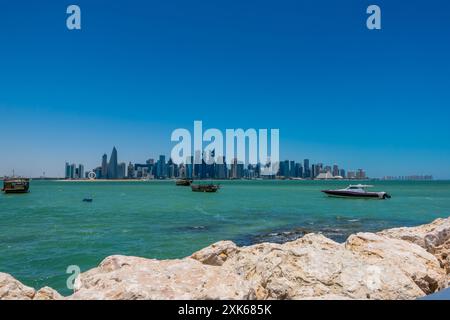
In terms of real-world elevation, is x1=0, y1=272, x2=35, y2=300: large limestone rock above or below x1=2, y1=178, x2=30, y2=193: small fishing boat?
above

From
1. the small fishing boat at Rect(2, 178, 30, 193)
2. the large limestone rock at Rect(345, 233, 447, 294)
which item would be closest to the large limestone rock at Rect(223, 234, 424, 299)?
the large limestone rock at Rect(345, 233, 447, 294)

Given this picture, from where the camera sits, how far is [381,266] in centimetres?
823

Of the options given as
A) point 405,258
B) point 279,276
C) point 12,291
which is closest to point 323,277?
point 279,276

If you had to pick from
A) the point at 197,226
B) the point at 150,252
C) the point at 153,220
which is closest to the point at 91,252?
the point at 150,252

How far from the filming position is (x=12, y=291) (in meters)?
7.05

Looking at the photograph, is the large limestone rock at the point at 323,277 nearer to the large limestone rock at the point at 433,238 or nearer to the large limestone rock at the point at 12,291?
the large limestone rock at the point at 12,291

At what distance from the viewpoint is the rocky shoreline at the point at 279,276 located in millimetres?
6180

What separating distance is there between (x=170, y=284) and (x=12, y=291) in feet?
11.7

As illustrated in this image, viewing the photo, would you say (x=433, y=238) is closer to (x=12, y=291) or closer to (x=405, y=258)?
(x=405, y=258)

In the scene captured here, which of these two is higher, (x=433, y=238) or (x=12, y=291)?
(x=12, y=291)

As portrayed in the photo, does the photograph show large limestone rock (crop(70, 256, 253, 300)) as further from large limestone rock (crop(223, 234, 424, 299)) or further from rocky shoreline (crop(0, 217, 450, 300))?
large limestone rock (crop(223, 234, 424, 299))

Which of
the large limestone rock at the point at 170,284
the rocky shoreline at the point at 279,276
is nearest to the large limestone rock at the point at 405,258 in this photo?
the rocky shoreline at the point at 279,276

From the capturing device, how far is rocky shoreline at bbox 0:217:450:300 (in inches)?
243

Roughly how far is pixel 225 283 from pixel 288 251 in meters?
3.00
